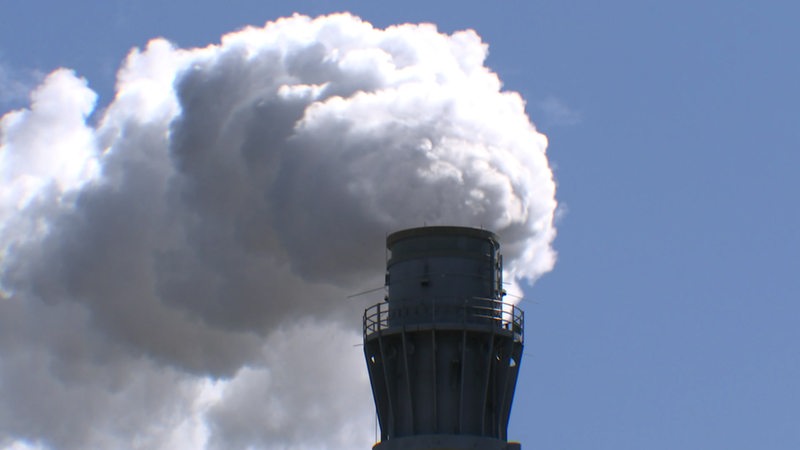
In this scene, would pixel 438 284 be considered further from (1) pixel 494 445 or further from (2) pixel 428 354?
(1) pixel 494 445

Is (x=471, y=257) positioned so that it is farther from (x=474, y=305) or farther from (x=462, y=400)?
(x=462, y=400)

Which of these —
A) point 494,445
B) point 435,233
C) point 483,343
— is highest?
point 435,233

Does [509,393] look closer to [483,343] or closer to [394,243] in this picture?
[483,343]

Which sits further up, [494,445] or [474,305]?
[474,305]

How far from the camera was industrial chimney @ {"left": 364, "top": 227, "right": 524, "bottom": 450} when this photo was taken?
6575 centimetres

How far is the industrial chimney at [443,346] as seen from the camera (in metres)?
65.8

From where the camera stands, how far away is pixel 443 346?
6631 centimetres

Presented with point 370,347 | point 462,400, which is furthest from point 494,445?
point 370,347

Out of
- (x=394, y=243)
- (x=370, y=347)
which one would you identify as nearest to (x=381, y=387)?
(x=370, y=347)

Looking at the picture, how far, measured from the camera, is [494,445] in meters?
65.5

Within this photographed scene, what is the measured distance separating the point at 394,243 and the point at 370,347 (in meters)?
4.86

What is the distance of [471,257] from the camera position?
67.5 metres

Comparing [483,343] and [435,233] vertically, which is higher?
[435,233]

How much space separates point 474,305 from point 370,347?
207 inches
